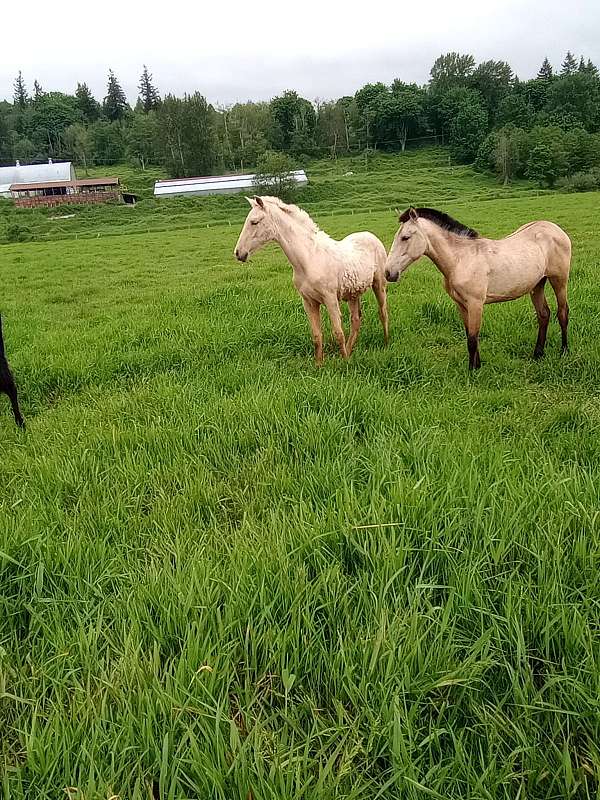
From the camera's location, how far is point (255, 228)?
5465 millimetres

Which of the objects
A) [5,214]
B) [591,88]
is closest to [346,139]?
[591,88]

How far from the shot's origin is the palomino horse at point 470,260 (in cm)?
522

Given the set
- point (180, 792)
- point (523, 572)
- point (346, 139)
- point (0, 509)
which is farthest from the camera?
point (346, 139)

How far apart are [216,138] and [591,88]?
6623 cm

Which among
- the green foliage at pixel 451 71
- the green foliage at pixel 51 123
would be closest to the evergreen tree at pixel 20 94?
the green foliage at pixel 51 123

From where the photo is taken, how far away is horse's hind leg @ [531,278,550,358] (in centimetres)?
577

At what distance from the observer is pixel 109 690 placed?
166 centimetres

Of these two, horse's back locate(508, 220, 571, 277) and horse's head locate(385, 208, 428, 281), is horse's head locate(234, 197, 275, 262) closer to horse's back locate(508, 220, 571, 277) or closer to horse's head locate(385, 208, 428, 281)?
horse's head locate(385, 208, 428, 281)

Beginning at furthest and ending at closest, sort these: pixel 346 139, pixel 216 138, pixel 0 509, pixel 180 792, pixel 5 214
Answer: pixel 346 139, pixel 216 138, pixel 5 214, pixel 0 509, pixel 180 792

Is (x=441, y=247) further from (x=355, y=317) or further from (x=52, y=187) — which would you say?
(x=52, y=187)

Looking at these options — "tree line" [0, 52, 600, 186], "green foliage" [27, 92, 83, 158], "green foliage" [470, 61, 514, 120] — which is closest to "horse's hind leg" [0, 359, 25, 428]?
"tree line" [0, 52, 600, 186]

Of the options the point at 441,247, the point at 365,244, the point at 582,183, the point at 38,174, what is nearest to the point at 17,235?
the point at 365,244

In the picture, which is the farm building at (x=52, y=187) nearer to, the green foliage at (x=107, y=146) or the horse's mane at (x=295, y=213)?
the green foliage at (x=107, y=146)

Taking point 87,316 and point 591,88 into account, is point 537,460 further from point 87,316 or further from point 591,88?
point 591,88
